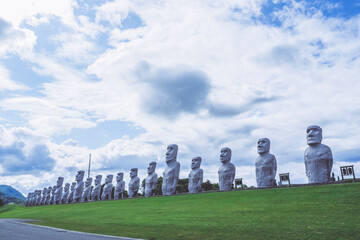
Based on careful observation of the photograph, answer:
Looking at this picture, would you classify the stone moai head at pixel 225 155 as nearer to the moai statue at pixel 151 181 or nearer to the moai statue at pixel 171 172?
the moai statue at pixel 171 172

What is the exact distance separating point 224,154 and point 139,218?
996cm

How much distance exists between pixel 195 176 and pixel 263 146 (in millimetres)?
6616

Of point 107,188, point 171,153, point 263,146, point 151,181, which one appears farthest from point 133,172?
point 263,146

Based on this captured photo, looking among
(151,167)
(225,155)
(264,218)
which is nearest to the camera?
(264,218)

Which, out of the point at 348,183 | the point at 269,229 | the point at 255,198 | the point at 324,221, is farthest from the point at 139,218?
the point at 348,183

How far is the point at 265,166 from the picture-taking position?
67.3 ft

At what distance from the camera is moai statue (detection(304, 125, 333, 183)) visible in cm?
1808

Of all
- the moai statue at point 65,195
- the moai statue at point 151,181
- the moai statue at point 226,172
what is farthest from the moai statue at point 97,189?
the moai statue at point 226,172

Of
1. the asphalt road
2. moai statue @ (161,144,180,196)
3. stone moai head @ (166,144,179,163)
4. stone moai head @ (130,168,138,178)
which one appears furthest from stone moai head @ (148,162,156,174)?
the asphalt road

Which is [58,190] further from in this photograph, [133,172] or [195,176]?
[195,176]

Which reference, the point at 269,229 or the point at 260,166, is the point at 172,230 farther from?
the point at 260,166

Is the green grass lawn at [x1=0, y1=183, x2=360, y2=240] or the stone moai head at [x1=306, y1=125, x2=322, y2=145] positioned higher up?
the stone moai head at [x1=306, y1=125, x2=322, y2=145]

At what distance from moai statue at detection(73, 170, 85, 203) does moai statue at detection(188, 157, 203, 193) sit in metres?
22.6

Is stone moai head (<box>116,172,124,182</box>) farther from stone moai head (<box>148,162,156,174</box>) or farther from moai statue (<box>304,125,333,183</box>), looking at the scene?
moai statue (<box>304,125,333,183</box>)
